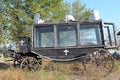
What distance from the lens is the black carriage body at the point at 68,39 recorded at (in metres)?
10.1

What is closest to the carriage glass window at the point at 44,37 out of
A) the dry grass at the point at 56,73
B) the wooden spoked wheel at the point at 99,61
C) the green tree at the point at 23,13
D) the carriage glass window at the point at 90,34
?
the dry grass at the point at 56,73

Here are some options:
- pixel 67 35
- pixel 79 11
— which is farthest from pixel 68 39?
pixel 79 11

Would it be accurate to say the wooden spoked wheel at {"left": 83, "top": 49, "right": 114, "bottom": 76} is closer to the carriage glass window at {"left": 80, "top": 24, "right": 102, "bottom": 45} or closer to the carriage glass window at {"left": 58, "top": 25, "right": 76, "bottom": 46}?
the carriage glass window at {"left": 80, "top": 24, "right": 102, "bottom": 45}

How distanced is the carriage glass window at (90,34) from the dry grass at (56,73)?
3.59ft

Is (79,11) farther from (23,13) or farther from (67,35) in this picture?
(67,35)

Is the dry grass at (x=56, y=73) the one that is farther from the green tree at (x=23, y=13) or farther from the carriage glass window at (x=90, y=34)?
the green tree at (x=23, y=13)

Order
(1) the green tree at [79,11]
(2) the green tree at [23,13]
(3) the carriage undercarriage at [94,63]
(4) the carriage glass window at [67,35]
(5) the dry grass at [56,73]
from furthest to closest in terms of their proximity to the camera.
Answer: (1) the green tree at [79,11], (2) the green tree at [23,13], (4) the carriage glass window at [67,35], (3) the carriage undercarriage at [94,63], (5) the dry grass at [56,73]

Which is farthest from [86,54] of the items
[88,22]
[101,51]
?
[88,22]

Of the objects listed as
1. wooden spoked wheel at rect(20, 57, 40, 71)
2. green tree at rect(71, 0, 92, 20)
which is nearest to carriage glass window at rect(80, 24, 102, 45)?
wooden spoked wheel at rect(20, 57, 40, 71)

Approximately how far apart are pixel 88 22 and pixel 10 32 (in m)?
10.7

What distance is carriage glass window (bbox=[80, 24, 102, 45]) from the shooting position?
10172 mm

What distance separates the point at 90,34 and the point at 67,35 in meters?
0.82

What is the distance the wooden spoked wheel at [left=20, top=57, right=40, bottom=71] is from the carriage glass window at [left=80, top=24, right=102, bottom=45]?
1.76 meters

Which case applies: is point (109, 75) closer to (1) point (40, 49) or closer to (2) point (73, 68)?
(2) point (73, 68)
